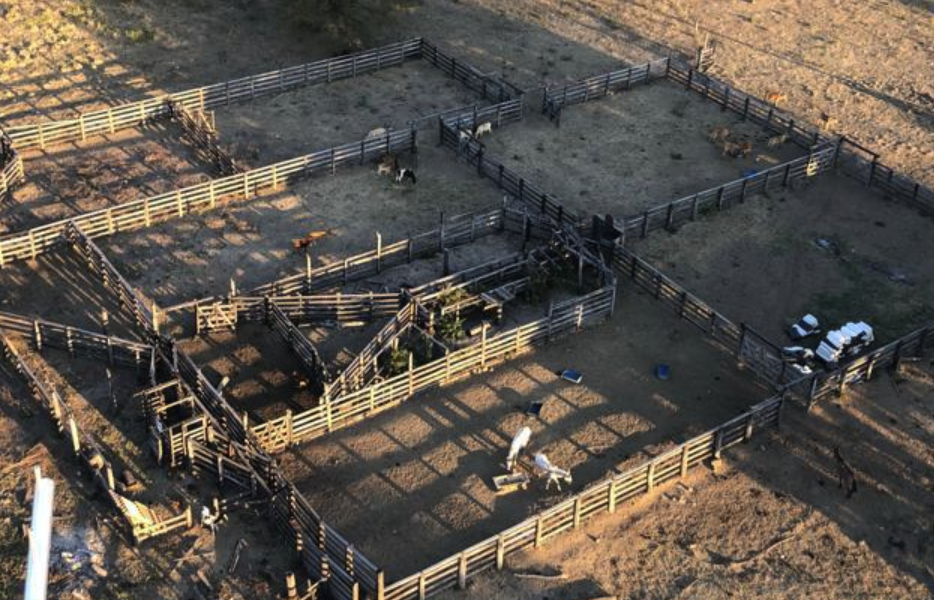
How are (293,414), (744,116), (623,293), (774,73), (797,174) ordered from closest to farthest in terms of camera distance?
(293,414), (623,293), (797,174), (744,116), (774,73)

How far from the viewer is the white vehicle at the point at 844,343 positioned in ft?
112

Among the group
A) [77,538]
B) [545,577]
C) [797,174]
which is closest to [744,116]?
[797,174]

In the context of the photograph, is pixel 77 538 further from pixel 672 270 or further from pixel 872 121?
pixel 872 121

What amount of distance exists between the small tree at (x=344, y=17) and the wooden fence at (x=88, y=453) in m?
21.6

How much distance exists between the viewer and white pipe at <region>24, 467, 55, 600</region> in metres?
25.4

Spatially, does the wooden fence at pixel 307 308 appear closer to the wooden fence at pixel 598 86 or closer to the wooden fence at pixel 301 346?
the wooden fence at pixel 301 346

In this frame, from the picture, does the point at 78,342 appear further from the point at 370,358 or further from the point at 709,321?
the point at 709,321

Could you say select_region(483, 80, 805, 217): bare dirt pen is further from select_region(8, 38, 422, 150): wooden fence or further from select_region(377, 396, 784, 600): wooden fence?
select_region(377, 396, 784, 600): wooden fence

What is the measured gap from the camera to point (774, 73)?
51219mm

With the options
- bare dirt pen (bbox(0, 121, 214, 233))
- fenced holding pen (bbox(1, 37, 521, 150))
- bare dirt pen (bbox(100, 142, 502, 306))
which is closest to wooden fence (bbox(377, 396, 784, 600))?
bare dirt pen (bbox(100, 142, 502, 306))

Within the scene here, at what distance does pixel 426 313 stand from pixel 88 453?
981 centimetres

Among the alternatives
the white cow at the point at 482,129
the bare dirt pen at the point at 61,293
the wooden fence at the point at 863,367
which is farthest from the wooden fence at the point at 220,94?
the wooden fence at the point at 863,367

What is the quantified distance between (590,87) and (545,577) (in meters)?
25.1

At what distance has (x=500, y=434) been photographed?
31.5 m
